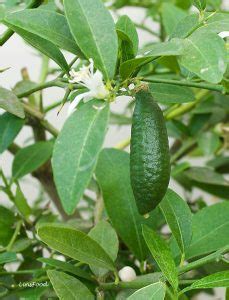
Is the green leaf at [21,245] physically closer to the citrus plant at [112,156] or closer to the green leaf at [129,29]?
the citrus plant at [112,156]

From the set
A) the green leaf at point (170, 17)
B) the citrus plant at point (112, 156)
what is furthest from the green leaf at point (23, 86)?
the green leaf at point (170, 17)

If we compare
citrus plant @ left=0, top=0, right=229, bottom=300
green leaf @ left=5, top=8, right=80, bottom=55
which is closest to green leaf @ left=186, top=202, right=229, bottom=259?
citrus plant @ left=0, top=0, right=229, bottom=300

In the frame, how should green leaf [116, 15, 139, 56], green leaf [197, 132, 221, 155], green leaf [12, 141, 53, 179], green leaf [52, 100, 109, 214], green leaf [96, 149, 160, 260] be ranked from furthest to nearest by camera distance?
green leaf [197, 132, 221, 155] → green leaf [12, 141, 53, 179] → green leaf [96, 149, 160, 260] → green leaf [116, 15, 139, 56] → green leaf [52, 100, 109, 214]

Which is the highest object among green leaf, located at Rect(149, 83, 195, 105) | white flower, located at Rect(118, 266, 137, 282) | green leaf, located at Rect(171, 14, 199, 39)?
green leaf, located at Rect(171, 14, 199, 39)

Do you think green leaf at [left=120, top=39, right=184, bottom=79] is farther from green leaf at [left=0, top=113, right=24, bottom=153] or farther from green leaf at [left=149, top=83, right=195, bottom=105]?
green leaf at [left=0, top=113, right=24, bottom=153]

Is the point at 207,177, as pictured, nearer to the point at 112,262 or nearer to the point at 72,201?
the point at 112,262

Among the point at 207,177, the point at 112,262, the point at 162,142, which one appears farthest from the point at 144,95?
the point at 207,177

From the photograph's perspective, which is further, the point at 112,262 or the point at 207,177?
the point at 207,177
